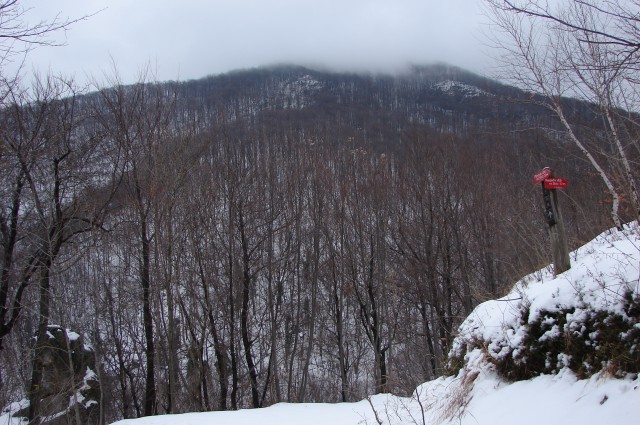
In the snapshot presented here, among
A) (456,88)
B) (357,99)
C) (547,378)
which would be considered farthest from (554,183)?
(357,99)

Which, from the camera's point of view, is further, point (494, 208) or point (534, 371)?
point (494, 208)

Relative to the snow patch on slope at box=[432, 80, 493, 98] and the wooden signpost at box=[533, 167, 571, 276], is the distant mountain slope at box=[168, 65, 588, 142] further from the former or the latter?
the wooden signpost at box=[533, 167, 571, 276]

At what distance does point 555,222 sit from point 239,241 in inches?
493

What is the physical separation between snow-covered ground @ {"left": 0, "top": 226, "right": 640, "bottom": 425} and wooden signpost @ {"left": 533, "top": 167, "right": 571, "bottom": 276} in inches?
18.8

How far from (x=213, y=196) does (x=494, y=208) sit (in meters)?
10.6

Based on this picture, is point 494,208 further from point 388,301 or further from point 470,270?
point 388,301

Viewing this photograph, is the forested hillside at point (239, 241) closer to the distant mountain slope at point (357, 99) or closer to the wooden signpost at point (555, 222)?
the wooden signpost at point (555, 222)

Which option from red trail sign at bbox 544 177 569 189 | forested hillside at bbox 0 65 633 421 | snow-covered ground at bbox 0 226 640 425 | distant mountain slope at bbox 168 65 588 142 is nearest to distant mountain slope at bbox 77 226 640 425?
snow-covered ground at bbox 0 226 640 425

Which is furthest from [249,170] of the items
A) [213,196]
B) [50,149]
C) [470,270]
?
[470,270]

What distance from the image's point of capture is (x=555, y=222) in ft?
17.2

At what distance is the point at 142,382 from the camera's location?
19062mm

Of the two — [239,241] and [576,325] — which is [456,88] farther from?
[576,325]

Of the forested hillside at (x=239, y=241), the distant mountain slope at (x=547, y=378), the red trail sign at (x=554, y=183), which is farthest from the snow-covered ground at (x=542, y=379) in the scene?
the forested hillside at (x=239, y=241)

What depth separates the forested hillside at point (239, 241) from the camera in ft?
40.1
